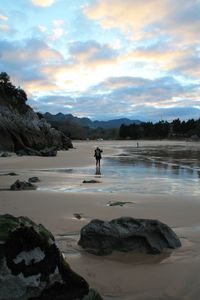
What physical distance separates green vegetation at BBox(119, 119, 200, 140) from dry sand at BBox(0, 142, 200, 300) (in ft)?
481

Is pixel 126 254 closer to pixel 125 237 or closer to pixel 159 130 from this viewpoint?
pixel 125 237

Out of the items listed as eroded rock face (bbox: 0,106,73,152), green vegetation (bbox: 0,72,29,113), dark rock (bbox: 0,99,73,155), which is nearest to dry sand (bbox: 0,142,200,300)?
eroded rock face (bbox: 0,106,73,152)

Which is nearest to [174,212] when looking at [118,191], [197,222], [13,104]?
[197,222]

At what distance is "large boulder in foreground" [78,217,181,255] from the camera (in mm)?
6598

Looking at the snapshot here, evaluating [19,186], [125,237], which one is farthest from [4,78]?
[125,237]

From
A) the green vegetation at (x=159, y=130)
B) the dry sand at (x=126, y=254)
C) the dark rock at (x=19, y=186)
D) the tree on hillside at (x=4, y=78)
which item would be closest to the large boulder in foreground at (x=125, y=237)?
the dry sand at (x=126, y=254)

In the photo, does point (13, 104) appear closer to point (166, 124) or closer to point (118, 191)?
point (118, 191)

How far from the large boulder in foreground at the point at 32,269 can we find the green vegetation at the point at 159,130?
154 metres

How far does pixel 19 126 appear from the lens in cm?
4584

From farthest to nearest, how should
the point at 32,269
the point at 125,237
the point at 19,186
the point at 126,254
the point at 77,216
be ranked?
1. the point at 19,186
2. the point at 77,216
3. the point at 125,237
4. the point at 126,254
5. the point at 32,269

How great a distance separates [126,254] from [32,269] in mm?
2622

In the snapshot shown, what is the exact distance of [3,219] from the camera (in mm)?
4562

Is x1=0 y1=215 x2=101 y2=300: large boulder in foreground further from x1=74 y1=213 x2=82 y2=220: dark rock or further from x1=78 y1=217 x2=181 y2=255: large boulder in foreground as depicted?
x1=74 y1=213 x2=82 y2=220: dark rock

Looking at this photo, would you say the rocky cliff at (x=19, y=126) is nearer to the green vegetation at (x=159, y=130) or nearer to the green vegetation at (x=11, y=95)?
the green vegetation at (x=11, y=95)
